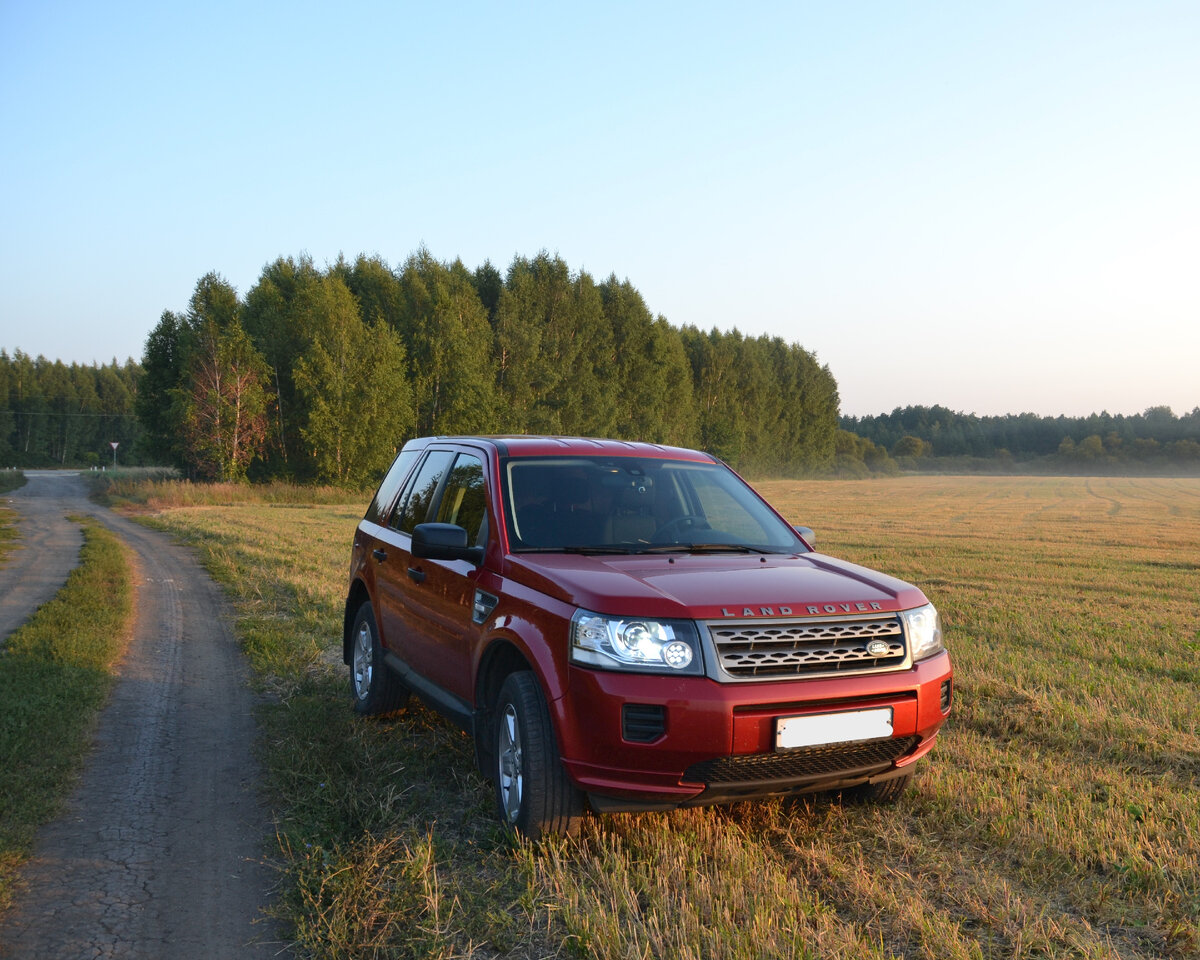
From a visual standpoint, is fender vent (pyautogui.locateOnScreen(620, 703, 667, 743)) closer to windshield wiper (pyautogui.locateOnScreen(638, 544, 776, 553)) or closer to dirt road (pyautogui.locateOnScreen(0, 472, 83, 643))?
windshield wiper (pyautogui.locateOnScreen(638, 544, 776, 553))

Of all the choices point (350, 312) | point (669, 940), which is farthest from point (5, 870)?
point (350, 312)

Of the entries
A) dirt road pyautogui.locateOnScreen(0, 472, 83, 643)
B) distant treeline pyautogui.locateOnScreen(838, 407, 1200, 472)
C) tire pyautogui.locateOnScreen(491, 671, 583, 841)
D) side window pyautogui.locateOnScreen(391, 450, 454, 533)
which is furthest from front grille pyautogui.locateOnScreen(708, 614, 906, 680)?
distant treeline pyautogui.locateOnScreen(838, 407, 1200, 472)

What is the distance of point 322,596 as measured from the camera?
1157 centimetres

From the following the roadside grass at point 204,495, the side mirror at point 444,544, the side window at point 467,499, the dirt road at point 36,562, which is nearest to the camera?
the side mirror at point 444,544

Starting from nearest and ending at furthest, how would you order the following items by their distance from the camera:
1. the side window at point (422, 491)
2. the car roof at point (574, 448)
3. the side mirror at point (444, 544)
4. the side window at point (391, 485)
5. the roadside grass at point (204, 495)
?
the side mirror at point (444, 544), the car roof at point (574, 448), the side window at point (422, 491), the side window at point (391, 485), the roadside grass at point (204, 495)

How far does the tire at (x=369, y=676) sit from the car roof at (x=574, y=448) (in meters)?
1.56

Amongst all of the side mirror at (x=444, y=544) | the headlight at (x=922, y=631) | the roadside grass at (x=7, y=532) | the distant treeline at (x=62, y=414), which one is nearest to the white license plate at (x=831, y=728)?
the headlight at (x=922, y=631)

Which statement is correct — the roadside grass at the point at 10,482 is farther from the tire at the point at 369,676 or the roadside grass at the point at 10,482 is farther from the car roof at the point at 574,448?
the car roof at the point at 574,448

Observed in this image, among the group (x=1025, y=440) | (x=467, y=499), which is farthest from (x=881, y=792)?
(x=1025, y=440)

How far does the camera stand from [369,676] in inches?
255

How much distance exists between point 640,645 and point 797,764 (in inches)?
32.4

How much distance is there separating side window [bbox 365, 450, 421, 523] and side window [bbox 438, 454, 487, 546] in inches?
40.8

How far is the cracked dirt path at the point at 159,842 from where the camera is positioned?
3416 mm

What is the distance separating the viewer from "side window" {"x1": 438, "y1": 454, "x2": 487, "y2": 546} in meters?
5.03
